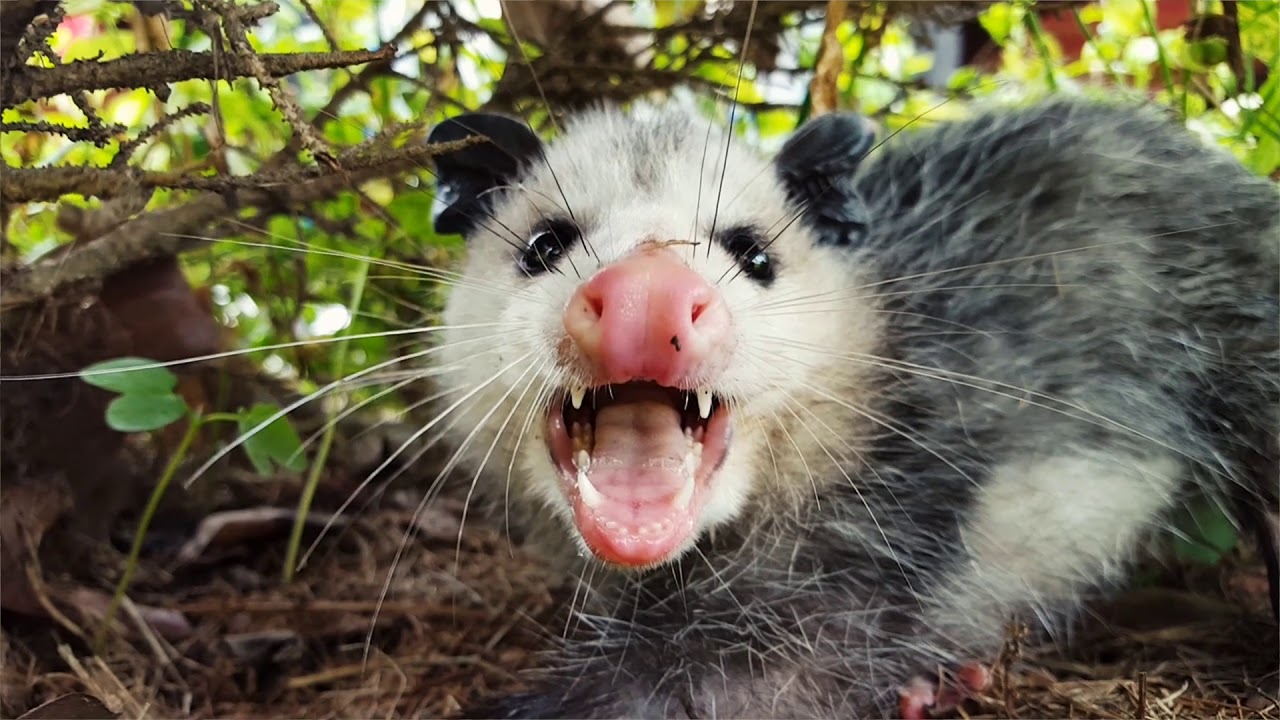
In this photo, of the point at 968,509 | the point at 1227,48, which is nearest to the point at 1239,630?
the point at 968,509

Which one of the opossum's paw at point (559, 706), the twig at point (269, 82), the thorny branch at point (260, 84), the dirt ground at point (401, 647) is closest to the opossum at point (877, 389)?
the opossum's paw at point (559, 706)

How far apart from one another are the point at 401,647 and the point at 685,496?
2.92ft

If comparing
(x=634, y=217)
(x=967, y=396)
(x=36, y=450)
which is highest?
(x=634, y=217)

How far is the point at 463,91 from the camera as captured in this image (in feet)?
7.14

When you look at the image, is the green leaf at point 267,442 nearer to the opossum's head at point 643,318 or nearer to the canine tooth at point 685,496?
the opossum's head at point 643,318

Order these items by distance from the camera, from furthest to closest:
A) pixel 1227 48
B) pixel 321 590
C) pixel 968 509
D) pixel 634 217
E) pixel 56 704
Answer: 1. pixel 321 590
2. pixel 1227 48
3. pixel 968 509
4. pixel 634 217
5. pixel 56 704

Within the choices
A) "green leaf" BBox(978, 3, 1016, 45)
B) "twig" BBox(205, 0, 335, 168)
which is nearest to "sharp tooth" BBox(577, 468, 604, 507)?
"twig" BBox(205, 0, 335, 168)

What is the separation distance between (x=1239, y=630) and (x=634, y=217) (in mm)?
1343

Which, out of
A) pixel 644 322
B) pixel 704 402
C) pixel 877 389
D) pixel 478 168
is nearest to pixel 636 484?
pixel 704 402

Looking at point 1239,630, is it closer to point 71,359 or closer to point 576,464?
point 576,464

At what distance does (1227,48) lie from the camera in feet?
5.80

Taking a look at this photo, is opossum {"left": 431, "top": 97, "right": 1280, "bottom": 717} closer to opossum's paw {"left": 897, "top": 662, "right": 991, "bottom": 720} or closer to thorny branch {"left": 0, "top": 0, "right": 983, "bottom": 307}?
opossum's paw {"left": 897, "top": 662, "right": 991, "bottom": 720}

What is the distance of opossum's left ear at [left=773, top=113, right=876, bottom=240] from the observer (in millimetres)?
1625

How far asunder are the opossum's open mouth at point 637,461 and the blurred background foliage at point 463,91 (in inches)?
21.8
